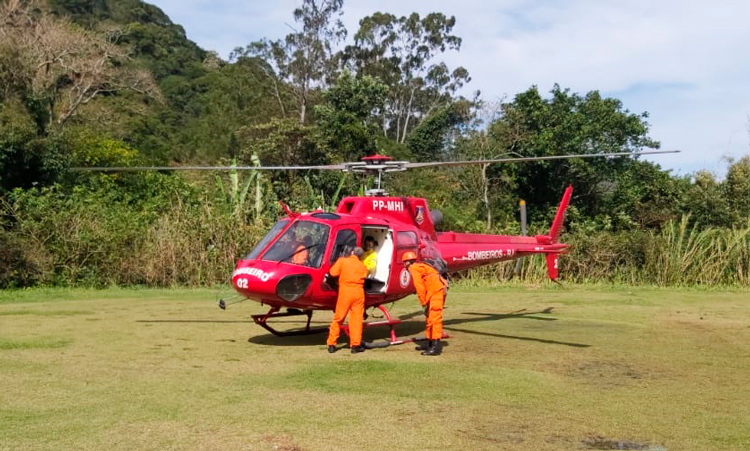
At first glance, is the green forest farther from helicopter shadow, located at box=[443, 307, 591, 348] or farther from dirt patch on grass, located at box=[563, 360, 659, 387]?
dirt patch on grass, located at box=[563, 360, 659, 387]

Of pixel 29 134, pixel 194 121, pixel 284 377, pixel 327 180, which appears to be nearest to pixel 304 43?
pixel 194 121

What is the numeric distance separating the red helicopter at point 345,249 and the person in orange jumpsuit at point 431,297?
0.75 m

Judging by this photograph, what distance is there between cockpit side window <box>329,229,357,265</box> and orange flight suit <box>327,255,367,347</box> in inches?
8.0

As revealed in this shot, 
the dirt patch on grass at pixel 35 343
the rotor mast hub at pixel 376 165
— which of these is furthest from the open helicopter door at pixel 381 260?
the dirt patch on grass at pixel 35 343

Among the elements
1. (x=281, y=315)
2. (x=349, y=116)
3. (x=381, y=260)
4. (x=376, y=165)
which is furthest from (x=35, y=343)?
(x=349, y=116)

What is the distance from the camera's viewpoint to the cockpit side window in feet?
32.7

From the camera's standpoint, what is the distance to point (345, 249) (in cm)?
1006

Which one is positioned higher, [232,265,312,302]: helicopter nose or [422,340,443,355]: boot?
[232,265,312,302]: helicopter nose

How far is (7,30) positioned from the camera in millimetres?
31906

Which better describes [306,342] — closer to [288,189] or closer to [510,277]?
[510,277]

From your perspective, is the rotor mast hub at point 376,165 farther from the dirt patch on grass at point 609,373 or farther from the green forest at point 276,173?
the green forest at point 276,173

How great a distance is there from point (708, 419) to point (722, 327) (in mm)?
6500

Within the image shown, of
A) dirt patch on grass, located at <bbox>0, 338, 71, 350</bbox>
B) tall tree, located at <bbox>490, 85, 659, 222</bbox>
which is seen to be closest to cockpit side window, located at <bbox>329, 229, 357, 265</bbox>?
dirt patch on grass, located at <bbox>0, 338, 71, 350</bbox>

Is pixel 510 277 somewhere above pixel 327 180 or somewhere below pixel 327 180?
below
